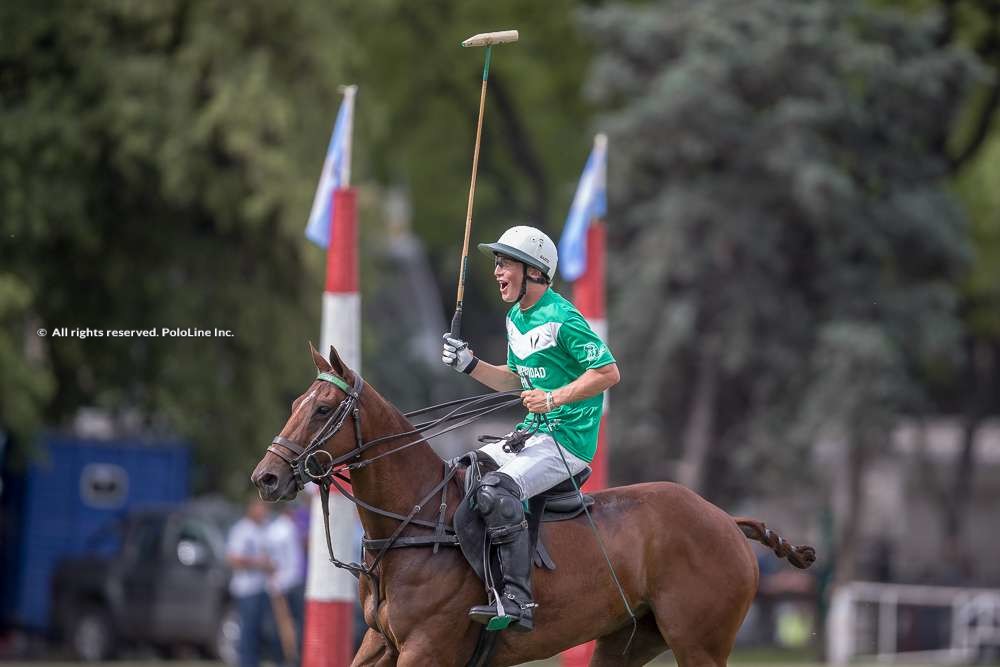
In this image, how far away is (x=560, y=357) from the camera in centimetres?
891

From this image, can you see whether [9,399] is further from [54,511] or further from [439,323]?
[439,323]

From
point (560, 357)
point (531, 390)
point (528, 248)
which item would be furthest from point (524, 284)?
point (531, 390)

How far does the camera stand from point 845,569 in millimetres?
29172

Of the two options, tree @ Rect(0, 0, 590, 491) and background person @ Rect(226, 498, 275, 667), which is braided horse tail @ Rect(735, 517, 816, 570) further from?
tree @ Rect(0, 0, 590, 491)

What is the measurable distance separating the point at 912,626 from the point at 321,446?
1970cm

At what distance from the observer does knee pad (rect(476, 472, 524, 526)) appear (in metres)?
8.41

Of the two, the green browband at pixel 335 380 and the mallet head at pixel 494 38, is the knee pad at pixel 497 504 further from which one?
the mallet head at pixel 494 38

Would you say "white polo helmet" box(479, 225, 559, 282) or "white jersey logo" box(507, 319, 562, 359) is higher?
"white polo helmet" box(479, 225, 559, 282)

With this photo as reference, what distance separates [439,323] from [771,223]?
1981 centimetres

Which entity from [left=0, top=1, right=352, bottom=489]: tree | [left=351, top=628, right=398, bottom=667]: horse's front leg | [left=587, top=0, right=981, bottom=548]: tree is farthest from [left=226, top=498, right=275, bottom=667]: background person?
[left=587, top=0, right=981, bottom=548]: tree

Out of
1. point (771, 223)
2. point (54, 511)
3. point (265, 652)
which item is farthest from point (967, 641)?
point (54, 511)

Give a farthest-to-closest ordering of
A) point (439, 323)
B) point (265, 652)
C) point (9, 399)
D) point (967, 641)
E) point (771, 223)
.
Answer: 1. point (439, 323)
2. point (771, 223)
3. point (967, 641)
4. point (9, 399)
5. point (265, 652)

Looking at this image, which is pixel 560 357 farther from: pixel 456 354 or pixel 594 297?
pixel 594 297

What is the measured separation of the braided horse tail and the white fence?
15433 millimetres
